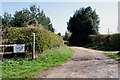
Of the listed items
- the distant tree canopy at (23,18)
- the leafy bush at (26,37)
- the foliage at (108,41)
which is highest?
the distant tree canopy at (23,18)

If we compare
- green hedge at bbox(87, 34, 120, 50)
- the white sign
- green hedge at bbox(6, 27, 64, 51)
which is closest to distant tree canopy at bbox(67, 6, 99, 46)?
green hedge at bbox(87, 34, 120, 50)

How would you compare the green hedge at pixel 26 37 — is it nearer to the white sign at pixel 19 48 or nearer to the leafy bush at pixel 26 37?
the leafy bush at pixel 26 37

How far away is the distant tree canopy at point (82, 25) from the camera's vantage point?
2168 inches

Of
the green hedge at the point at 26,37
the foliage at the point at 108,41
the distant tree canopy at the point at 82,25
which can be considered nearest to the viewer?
the green hedge at the point at 26,37

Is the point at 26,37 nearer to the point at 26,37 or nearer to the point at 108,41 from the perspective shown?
the point at 26,37

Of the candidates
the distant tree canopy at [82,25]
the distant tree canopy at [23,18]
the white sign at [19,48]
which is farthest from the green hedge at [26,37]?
the distant tree canopy at [82,25]

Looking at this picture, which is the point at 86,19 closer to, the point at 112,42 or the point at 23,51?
the point at 112,42

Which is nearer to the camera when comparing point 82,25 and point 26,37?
point 26,37

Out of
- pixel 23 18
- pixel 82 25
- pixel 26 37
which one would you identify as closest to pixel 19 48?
pixel 26 37

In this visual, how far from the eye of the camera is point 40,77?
33.6 feet

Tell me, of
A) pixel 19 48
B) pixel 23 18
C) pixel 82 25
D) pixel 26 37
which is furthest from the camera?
pixel 82 25

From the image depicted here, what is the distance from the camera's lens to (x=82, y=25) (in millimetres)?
55219

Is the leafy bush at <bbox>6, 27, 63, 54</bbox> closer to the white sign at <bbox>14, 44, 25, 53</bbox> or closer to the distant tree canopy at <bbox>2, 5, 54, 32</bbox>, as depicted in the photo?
the white sign at <bbox>14, 44, 25, 53</bbox>

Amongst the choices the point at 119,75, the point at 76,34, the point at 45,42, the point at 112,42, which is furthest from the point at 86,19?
the point at 119,75
